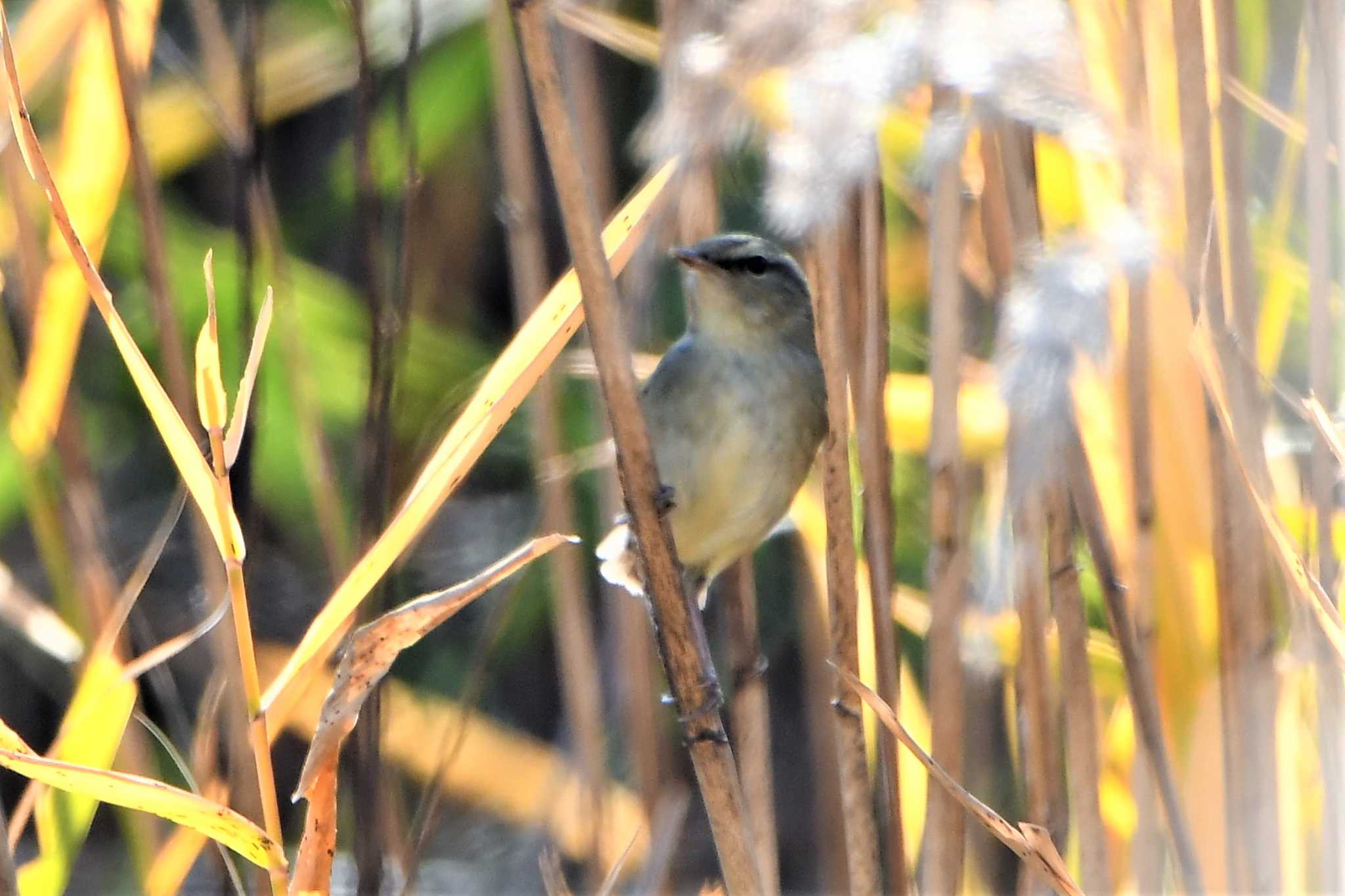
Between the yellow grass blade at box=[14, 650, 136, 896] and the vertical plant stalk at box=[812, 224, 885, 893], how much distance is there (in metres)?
0.48

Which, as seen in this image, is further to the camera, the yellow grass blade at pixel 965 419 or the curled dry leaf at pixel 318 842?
the yellow grass blade at pixel 965 419

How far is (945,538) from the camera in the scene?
1.11 meters

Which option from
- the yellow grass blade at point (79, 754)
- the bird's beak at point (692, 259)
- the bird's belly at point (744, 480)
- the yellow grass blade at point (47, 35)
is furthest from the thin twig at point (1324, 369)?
the yellow grass blade at point (47, 35)

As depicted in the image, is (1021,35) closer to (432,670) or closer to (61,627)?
(61,627)

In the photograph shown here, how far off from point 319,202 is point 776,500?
101 centimetres

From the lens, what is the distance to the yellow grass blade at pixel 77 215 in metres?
1.22

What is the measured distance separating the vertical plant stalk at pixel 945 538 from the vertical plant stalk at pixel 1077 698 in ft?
0.23

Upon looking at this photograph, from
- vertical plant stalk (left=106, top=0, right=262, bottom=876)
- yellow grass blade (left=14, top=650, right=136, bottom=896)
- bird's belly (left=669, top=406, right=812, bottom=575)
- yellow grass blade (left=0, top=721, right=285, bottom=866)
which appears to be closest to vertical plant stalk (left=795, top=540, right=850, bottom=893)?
bird's belly (left=669, top=406, right=812, bottom=575)

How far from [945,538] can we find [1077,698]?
0.52 ft

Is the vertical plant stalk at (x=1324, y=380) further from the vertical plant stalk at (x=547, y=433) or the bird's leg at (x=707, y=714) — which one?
the vertical plant stalk at (x=547, y=433)

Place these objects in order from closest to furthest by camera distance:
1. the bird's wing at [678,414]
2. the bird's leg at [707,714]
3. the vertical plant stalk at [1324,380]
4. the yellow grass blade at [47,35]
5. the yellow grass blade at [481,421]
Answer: the yellow grass blade at [481,421]
the bird's leg at [707,714]
the vertical plant stalk at [1324,380]
the yellow grass blade at [47,35]
the bird's wing at [678,414]

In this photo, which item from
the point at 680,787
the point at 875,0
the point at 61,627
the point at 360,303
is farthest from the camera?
the point at 360,303

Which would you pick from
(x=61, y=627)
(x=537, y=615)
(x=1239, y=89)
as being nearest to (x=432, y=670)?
(x=537, y=615)

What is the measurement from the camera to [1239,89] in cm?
104
